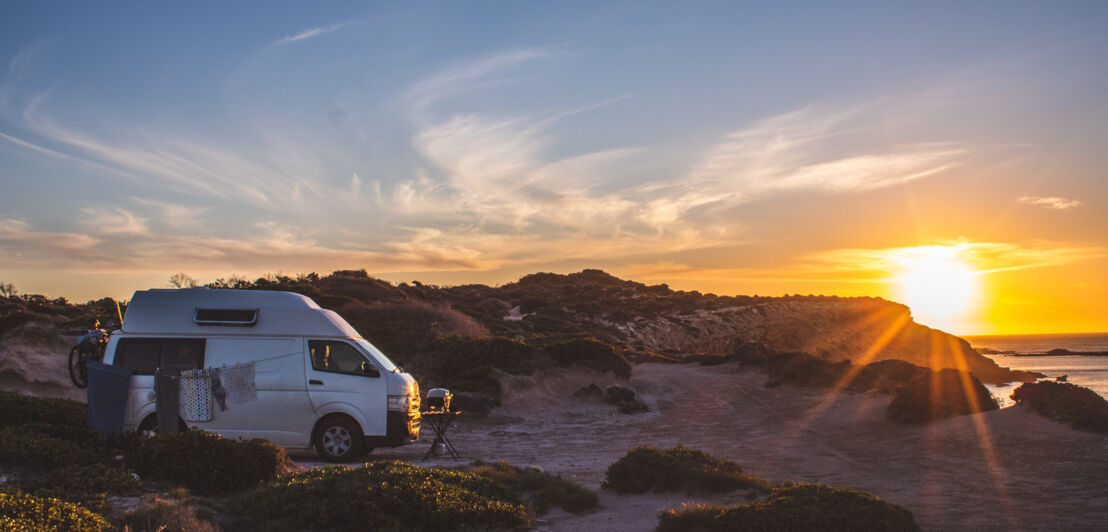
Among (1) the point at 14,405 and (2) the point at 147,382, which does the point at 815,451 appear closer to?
(2) the point at 147,382

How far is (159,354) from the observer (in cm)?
1296

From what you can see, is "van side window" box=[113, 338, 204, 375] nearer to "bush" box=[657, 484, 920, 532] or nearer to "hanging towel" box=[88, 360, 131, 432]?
"hanging towel" box=[88, 360, 131, 432]

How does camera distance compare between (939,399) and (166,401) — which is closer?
(166,401)

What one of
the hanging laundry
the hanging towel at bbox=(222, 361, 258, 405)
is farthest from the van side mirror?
the hanging laundry

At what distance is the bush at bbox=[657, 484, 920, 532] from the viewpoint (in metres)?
7.67

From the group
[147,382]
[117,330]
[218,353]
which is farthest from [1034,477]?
[117,330]

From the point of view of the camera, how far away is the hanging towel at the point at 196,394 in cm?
1281

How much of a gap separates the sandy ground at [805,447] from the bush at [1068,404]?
0.26 metres

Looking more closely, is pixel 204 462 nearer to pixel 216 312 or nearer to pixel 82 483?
pixel 82 483

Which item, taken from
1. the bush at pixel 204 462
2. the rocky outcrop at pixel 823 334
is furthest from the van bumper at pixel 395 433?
the rocky outcrop at pixel 823 334

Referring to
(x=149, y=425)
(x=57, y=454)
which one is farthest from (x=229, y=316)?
(x=57, y=454)

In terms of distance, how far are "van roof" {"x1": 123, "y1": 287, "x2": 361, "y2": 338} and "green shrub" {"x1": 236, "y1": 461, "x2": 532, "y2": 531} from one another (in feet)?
14.1

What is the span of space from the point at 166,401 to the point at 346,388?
294 centimetres

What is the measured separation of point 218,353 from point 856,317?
71.2m
